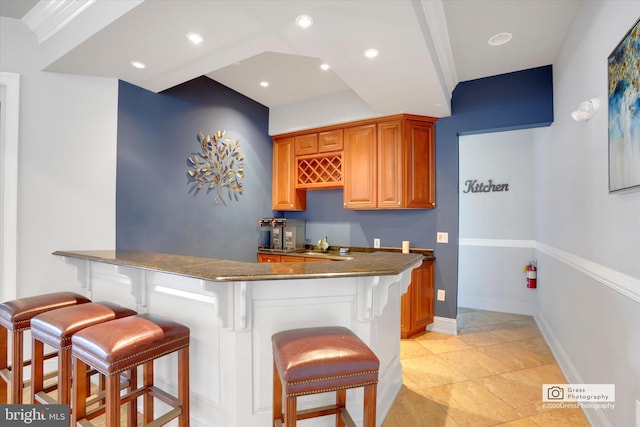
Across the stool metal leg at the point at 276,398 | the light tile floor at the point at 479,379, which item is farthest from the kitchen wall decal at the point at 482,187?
the stool metal leg at the point at 276,398

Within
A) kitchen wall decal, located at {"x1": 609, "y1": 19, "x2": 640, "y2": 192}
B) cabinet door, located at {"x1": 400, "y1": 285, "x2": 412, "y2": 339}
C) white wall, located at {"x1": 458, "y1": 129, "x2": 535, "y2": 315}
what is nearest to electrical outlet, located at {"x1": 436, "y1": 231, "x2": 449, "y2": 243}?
cabinet door, located at {"x1": 400, "y1": 285, "x2": 412, "y2": 339}

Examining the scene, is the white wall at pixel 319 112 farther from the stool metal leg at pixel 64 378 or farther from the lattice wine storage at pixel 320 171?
the stool metal leg at pixel 64 378

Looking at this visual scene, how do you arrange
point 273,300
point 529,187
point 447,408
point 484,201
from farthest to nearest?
point 484,201 < point 529,187 < point 447,408 < point 273,300

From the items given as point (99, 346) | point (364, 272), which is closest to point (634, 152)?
point (364, 272)

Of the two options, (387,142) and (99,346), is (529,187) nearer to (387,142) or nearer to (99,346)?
(387,142)

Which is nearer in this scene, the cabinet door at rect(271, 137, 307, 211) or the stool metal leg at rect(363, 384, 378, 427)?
the stool metal leg at rect(363, 384, 378, 427)

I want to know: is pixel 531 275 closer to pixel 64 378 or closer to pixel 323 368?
pixel 323 368

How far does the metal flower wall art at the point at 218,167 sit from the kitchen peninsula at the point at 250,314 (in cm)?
159

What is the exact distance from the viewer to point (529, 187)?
3.95 metres

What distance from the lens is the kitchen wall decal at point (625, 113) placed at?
52.6 inches

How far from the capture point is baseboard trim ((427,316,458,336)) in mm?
3357

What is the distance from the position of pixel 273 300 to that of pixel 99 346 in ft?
2.58

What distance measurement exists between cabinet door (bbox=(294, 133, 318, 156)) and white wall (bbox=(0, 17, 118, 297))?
212 centimetres

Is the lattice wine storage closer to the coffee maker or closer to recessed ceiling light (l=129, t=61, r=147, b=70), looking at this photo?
the coffee maker
